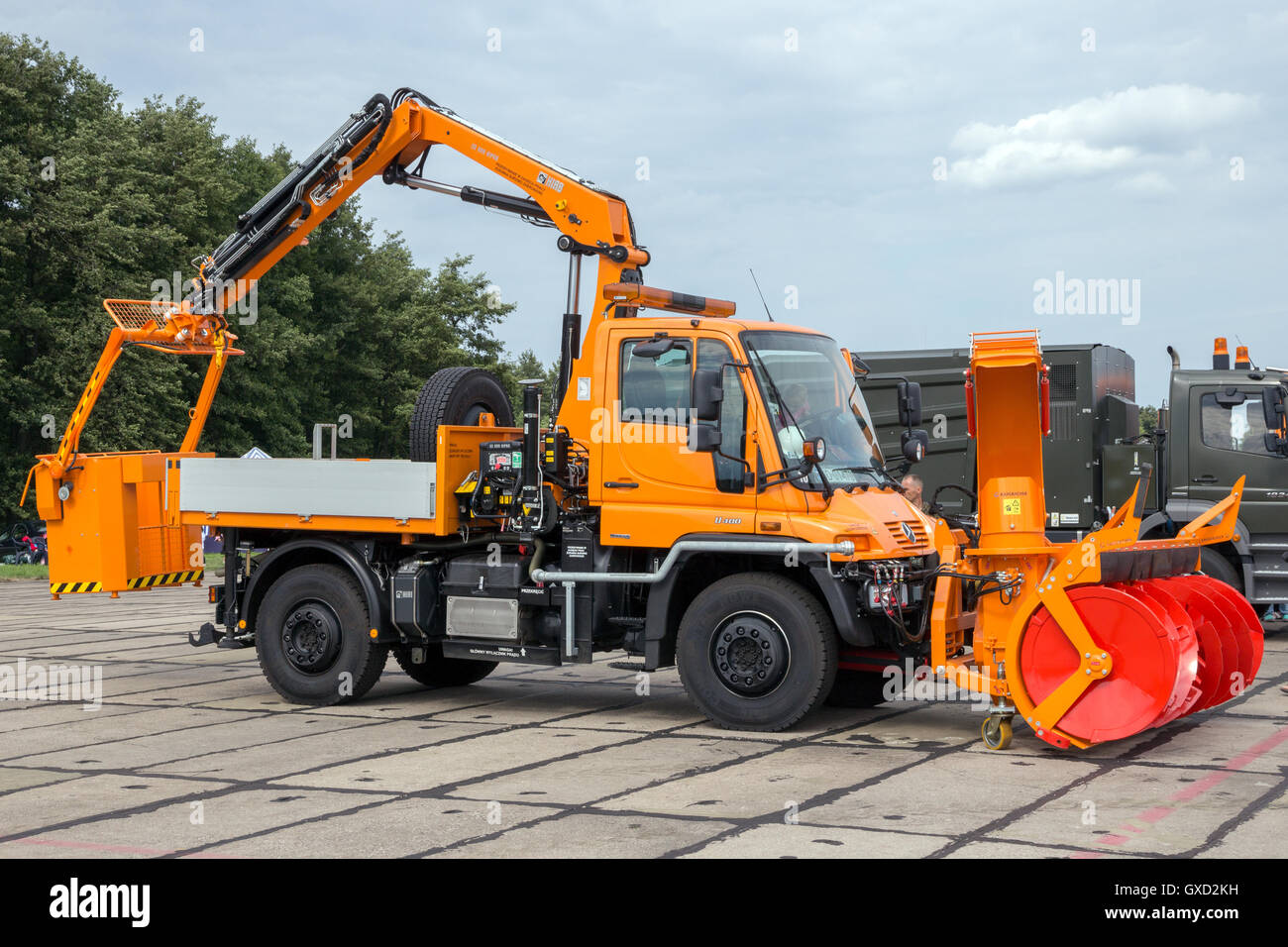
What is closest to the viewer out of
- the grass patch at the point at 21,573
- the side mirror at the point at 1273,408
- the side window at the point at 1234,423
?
the side mirror at the point at 1273,408

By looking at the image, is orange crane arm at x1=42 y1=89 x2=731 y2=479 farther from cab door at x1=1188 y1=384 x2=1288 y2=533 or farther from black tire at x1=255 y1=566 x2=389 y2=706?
cab door at x1=1188 y1=384 x2=1288 y2=533

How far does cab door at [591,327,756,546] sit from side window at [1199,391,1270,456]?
26.1 ft

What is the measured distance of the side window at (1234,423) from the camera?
15.4 metres

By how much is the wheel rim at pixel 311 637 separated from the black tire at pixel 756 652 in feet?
9.78

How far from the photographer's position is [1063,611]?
8.59 meters

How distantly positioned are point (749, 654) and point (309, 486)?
12.8ft

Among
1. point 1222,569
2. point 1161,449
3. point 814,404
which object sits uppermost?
point 814,404

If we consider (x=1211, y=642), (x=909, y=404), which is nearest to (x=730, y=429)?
(x=909, y=404)

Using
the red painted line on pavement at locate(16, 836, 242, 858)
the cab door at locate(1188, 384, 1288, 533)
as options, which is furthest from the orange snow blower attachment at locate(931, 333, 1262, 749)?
the cab door at locate(1188, 384, 1288, 533)

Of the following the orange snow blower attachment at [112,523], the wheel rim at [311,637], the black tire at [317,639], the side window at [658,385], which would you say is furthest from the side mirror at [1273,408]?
the orange snow blower attachment at [112,523]

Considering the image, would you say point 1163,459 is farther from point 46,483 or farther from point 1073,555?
point 46,483

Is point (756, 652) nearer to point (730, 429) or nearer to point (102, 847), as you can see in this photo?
point (730, 429)

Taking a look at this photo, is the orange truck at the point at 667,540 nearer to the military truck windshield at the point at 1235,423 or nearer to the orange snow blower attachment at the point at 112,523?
the orange snow blower attachment at the point at 112,523

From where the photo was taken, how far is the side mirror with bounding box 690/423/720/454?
969 cm
